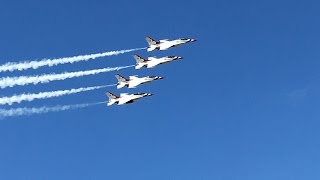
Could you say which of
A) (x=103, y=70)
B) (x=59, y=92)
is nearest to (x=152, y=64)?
(x=103, y=70)

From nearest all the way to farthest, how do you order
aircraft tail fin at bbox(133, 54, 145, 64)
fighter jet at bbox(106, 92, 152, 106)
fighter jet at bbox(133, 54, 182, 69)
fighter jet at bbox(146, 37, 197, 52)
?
1. fighter jet at bbox(133, 54, 182, 69)
2. fighter jet at bbox(106, 92, 152, 106)
3. fighter jet at bbox(146, 37, 197, 52)
4. aircraft tail fin at bbox(133, 54, 145, 64)

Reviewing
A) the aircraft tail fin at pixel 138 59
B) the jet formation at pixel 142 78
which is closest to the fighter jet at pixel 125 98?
the jet formation at pixel 142 78

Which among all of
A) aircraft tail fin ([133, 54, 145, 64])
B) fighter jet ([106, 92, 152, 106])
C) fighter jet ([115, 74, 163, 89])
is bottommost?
fighter jet ([106, 92, 152, 106])

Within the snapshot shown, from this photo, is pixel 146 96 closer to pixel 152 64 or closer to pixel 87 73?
pixel 152 64

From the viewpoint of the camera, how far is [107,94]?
182000 millimetres

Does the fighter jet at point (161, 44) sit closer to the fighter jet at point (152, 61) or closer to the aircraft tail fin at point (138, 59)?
the fighter jet at point (152, 61)

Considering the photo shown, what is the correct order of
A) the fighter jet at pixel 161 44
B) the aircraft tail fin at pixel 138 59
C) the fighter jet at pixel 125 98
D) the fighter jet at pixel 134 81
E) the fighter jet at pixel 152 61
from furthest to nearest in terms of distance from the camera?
the aircraft tail fin at pixel 138 59, the fighter jet at pixel 161 44, the fighter jet at pixel 134 81, the fighter jet at pixel 125 98, the fighter jet at pixel 152 61

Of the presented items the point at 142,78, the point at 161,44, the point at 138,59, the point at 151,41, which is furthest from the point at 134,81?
the point at 161,44

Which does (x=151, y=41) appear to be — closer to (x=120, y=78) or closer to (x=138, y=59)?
(x=138, y=59)

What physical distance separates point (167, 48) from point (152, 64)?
661 centimetres

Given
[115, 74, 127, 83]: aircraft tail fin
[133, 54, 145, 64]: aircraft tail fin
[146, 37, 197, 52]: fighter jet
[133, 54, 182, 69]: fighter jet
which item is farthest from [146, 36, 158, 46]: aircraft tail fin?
[115, 74, 127, 83]: aircraft tail fin

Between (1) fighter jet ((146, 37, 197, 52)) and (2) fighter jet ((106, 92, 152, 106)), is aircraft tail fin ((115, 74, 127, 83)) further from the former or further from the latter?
(1) fighter jet ((146, 37, 197, 52))

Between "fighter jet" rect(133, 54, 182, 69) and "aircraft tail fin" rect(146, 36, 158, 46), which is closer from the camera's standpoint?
"fighter jet" rect(133, 54, 182, 69)

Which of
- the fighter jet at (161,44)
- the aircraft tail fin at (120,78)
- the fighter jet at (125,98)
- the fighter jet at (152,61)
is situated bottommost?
the fighter jet at (125,98)
